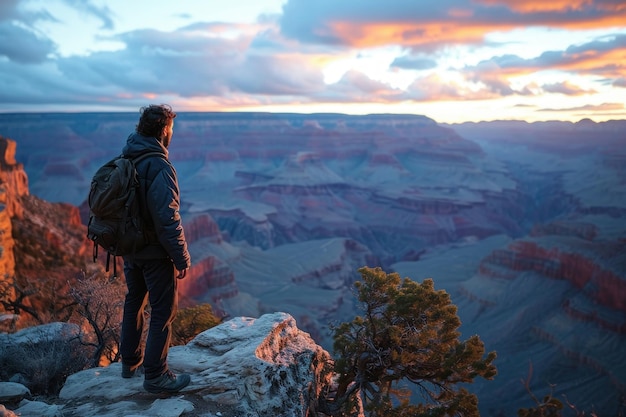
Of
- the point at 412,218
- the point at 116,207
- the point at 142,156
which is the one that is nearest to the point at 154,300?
the point at 116,207

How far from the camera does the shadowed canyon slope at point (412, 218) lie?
28281 millimetres

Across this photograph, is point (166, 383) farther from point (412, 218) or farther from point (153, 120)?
point (412, 218)

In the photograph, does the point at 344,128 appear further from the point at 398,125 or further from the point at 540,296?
the point at 540,296

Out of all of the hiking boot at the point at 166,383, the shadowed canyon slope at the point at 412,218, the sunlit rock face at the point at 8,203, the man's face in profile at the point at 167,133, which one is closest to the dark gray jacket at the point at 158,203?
the man's face in profile at the point at 167,133

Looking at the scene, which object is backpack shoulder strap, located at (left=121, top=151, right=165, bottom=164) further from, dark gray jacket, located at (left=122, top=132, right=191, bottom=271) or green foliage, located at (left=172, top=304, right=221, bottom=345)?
green foliage, located at (left=172, top=304, right=221, bottom=345)

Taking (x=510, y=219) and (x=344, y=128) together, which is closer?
(x=510, y=219)

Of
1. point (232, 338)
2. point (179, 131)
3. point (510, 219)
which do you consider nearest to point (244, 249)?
point (232, 338)

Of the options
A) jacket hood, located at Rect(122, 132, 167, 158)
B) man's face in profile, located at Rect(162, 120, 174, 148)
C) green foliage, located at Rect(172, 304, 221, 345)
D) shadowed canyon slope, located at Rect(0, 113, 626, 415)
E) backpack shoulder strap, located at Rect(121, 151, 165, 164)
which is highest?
man's face in profile, located at Rect(162, 120, 174, 148)

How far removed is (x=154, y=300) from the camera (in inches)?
157

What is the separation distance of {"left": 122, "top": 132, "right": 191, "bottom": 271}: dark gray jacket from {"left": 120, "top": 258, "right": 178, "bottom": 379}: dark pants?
0.17 m

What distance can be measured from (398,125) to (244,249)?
93540 millimetres


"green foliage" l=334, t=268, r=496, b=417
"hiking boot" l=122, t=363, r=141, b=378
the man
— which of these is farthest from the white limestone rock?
"green foliage" l=334, t=268, r=496, b=417

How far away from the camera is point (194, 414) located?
151 inches

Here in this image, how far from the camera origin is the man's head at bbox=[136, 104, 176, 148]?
388 cm
